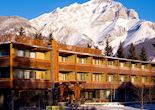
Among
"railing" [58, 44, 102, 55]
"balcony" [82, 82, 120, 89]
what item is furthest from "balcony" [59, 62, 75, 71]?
"balcony" [82, 82, 120, 89]

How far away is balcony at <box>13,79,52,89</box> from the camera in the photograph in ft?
238

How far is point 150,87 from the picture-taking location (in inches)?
4636

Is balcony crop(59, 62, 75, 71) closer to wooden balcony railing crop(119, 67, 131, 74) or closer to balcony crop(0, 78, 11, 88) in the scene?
balcony crop(0, 78, 11, 88)

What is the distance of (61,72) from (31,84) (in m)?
12.5

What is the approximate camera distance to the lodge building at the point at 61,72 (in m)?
73.2

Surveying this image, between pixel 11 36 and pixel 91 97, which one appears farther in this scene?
pixel 91 97

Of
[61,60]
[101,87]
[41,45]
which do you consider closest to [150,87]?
[101,87]

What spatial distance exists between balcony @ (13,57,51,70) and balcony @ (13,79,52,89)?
2.51 meters

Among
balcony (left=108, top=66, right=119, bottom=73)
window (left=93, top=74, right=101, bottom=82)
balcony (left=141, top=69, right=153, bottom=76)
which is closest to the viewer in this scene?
window (left=93, top=74, right=101, bottom=82)

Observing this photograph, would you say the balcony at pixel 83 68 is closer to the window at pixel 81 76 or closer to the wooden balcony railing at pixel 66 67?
the window at pixel 81 76

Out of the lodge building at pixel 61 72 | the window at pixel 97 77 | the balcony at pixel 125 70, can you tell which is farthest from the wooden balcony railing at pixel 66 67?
the balcony at pixel 125 70

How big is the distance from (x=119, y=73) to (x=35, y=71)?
31312 mm

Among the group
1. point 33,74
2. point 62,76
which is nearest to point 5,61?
point 33,74

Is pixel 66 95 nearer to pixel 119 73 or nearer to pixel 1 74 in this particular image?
pixel 1 74
